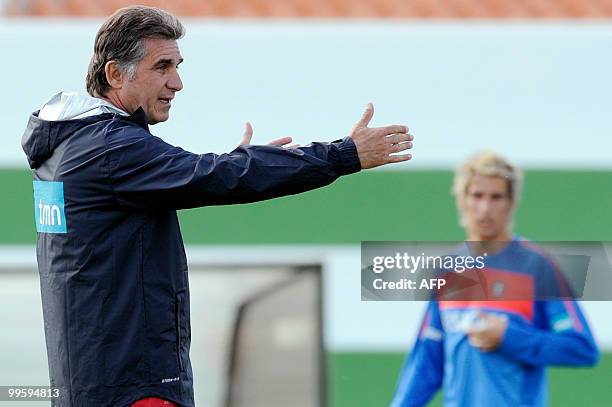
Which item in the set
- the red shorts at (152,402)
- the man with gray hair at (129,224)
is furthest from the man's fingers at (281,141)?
the red shorts at (152,402)

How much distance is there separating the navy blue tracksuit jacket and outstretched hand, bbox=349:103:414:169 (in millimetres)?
20

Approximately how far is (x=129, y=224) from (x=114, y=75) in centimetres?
33

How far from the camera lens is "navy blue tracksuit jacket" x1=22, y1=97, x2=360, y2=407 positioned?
84.4 inches

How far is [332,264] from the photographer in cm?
320

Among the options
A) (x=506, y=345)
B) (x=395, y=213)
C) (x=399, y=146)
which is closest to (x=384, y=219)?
(x=395, y=213)

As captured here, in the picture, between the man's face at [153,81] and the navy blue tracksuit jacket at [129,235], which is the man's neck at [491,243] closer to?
the navy blue tracksuit jacket at [129,235]

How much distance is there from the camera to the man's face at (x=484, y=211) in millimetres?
3189

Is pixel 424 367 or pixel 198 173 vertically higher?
pixel 198 173

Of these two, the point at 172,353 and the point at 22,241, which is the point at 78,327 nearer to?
the point at 172,353

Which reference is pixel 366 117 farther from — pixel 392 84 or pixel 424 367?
pixel 424 367

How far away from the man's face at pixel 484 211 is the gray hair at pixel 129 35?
3.93 ft

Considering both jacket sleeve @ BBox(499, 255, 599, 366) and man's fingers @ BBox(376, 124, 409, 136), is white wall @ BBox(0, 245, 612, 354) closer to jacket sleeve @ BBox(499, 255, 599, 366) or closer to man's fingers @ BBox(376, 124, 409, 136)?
jacket sleeve @ BBox(499, 255, 599, 366)

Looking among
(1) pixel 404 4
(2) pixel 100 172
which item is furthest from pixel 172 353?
(1) pixel 404 4

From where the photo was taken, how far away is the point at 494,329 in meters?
3.18
